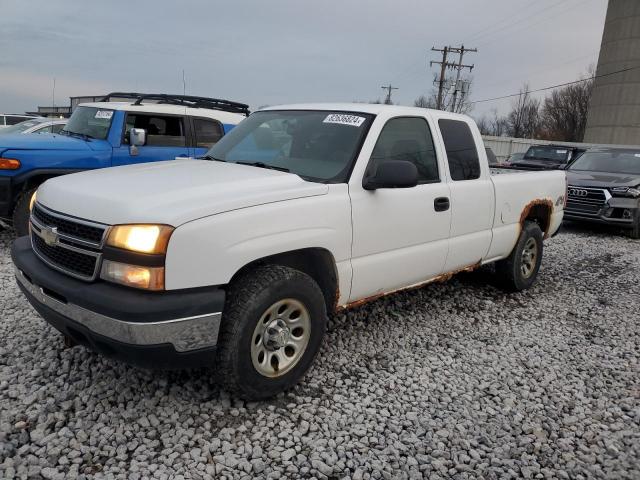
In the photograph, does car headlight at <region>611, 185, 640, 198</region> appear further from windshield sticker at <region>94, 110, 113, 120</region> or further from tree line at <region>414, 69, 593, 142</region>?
tree line at <region>414, 69, 593, 142</region>

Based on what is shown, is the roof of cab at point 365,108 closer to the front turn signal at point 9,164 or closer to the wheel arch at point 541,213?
the wheel arch at point 541,213

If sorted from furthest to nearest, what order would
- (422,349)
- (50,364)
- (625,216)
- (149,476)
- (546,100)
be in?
(546,100)
(625,216)
(422,349)
(50,364)
(149,476)

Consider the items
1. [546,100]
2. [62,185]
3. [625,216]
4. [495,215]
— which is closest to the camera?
[62,185]

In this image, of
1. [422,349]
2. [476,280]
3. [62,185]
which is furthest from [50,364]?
[476,280]

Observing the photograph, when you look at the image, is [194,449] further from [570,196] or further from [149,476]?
[570,196]

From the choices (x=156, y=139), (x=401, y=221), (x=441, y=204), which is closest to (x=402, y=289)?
(x=401, y=221)

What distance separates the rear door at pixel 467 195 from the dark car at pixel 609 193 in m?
6.14

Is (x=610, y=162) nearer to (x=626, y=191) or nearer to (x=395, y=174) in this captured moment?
(x=626, y=191)

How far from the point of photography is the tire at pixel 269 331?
9.27 ft

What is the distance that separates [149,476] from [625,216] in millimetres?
9719

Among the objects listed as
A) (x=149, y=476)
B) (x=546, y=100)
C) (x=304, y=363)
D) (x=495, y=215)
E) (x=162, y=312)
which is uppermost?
(x=546, y=100)

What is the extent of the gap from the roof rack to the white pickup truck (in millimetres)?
3779

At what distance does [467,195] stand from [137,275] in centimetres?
291

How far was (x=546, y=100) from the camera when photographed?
69688 mm
